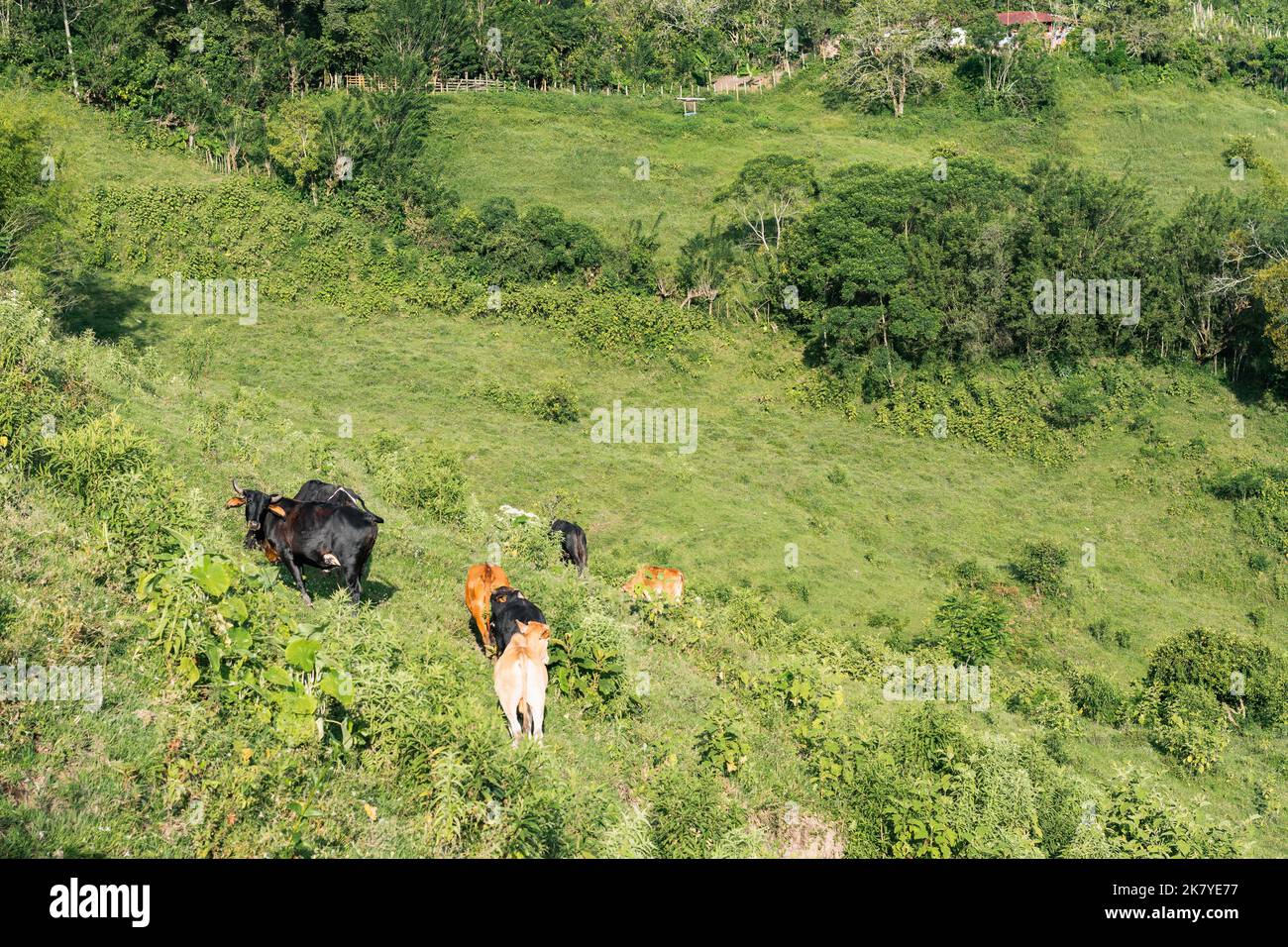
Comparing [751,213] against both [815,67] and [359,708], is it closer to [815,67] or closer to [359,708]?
[815,67]

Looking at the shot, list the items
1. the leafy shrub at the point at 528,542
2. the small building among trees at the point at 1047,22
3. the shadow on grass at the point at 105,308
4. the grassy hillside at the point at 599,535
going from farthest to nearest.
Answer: the small building among trees at the point at 1047,22, the shadow on grass at the point at 105,308, the leafy shrub at the point at 528,542, the grassy hillside at the point at 599,535

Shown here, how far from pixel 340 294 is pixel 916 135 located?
96.2 feet

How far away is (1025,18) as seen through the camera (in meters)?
61.9

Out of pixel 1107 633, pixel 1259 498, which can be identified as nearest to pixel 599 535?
pixel 1107 633

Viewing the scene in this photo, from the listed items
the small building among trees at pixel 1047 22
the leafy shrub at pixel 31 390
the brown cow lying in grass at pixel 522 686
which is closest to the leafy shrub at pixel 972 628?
the brown cow lying in grass at pixel 522 686

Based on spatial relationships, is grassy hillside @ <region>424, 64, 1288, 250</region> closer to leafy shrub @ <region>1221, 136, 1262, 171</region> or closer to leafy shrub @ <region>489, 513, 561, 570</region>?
leafy shrub @ <region>1221, 136, 1262, 171</region>

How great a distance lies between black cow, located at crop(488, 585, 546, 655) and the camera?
12562 millimetres

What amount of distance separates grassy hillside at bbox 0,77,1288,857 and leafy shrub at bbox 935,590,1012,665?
68cm

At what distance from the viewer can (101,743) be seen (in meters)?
8.33

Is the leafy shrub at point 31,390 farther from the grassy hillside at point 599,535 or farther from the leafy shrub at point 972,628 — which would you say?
the leafy shrub at point 972,628

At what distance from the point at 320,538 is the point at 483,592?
210 centimetres

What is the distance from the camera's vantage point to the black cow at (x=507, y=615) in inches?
495

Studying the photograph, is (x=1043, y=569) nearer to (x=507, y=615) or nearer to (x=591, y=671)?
(x=591, y=671)

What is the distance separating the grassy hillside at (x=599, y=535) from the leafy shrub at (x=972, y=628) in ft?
2.22
